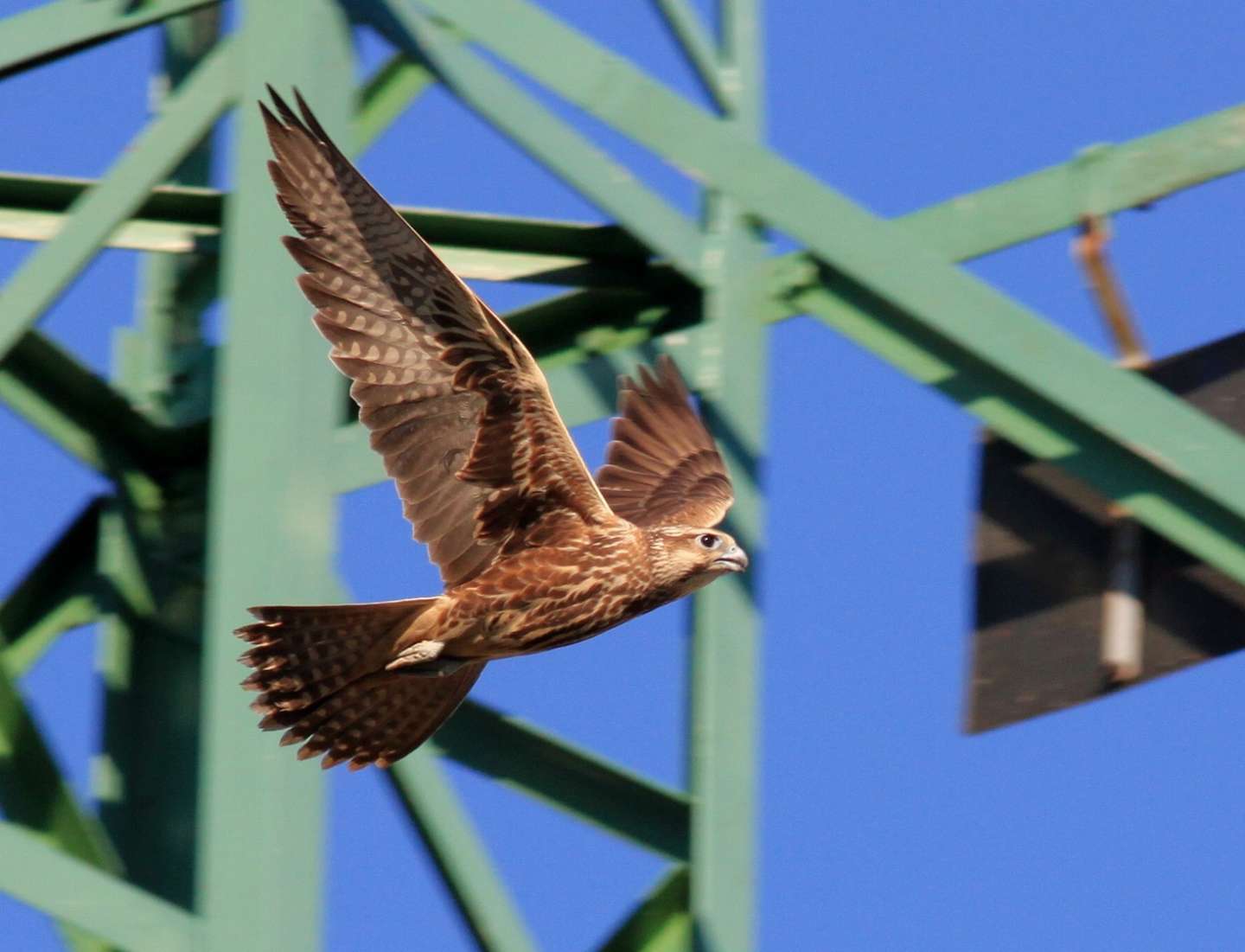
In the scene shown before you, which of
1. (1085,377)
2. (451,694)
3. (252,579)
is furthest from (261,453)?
(1085,377)

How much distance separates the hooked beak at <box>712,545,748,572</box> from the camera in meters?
6.34

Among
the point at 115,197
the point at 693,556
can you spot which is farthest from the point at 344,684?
the point at 115,197

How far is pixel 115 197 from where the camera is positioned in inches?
255

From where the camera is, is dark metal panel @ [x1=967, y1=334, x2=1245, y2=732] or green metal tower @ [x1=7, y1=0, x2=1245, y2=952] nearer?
green metal tower @ [x1=7, y1=0, x2=1245, y2=952]

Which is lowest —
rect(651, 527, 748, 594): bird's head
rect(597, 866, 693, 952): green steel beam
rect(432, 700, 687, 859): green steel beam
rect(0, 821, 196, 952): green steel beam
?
rect(0, 821, 196, 952): green steel beam

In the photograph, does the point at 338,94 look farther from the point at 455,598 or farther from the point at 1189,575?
the point at 1189,575

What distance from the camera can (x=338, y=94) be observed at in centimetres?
659

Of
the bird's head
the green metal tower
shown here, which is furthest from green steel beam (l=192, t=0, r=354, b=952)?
the bird's head

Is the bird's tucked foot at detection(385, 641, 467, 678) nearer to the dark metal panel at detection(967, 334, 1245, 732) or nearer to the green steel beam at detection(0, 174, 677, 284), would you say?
the green steel beam at detection(0, 174, 677, 284)

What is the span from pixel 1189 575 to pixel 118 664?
2.65 metres

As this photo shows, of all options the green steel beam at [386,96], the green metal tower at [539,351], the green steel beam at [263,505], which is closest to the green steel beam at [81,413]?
the green metal tower at [539,351]

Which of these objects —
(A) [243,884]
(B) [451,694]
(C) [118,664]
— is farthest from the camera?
(C) [118,664]

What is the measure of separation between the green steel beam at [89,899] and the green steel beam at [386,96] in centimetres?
192

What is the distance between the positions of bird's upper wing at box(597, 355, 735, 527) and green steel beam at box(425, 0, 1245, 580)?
46 cm
